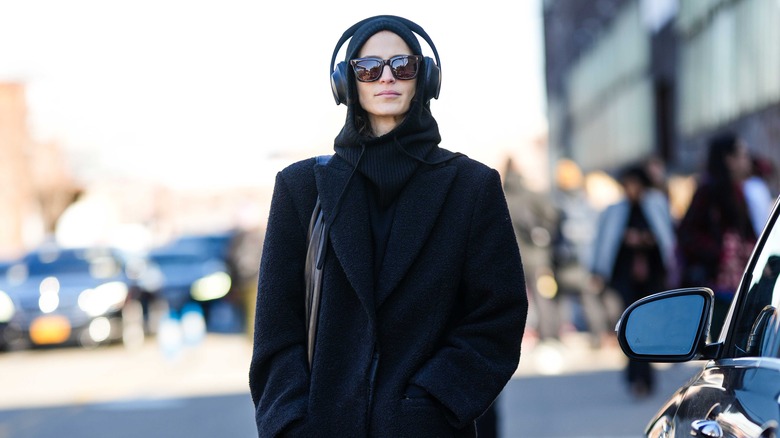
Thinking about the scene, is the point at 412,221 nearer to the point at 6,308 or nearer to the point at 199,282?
the point at 6,308

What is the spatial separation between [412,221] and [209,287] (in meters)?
21.3

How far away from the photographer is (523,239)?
548 inches

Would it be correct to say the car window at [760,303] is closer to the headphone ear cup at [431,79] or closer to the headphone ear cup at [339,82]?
the headphone ear cup at [431,79]

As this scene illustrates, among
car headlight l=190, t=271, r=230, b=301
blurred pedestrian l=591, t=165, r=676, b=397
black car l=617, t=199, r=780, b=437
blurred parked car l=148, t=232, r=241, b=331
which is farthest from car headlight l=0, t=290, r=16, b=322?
black car l=617, t=199, r=780, b=437

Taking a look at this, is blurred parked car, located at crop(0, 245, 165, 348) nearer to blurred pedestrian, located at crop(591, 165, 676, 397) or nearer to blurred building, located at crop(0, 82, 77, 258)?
blurred pedestrian, located at crop(591, 165, 676, 397)

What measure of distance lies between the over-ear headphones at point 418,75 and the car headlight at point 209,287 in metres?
20.7

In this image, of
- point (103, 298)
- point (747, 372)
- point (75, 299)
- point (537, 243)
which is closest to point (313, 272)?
point (747, 372)

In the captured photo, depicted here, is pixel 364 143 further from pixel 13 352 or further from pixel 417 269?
pixel 13 352

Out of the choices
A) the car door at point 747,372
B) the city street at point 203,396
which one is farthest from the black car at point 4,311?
the car door at point 747,372

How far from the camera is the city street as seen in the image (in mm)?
10273

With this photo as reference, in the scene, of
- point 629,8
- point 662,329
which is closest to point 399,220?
point 662,329

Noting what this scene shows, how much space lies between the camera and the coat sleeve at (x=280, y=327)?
334cm

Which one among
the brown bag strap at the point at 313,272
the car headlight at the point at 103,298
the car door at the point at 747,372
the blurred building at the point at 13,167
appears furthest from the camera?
the blurred building at the point at 13,167

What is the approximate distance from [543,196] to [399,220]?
10706 millimetres
